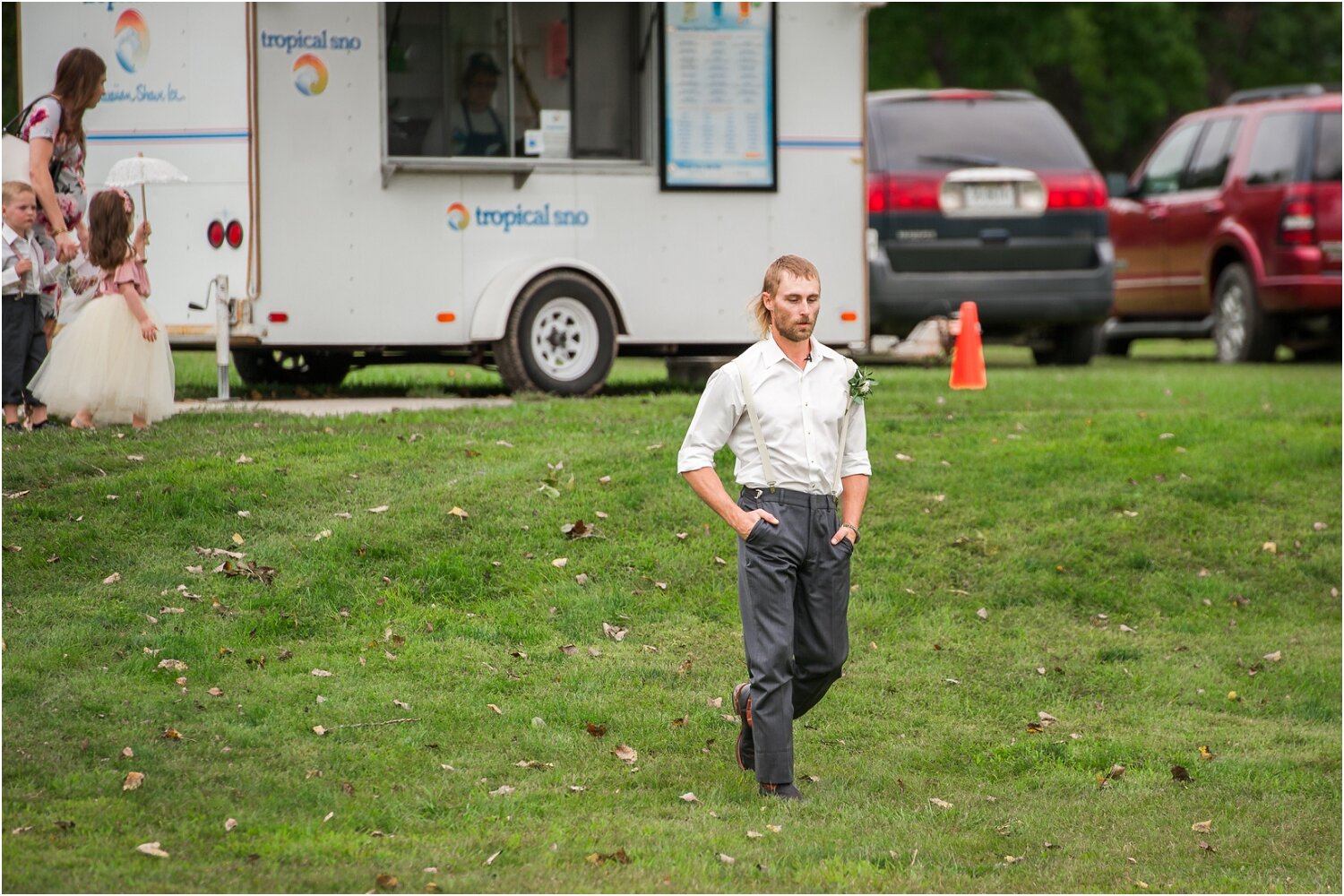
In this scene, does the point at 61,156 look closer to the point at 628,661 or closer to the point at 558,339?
the point at 558,339

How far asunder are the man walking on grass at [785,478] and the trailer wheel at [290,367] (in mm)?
7599

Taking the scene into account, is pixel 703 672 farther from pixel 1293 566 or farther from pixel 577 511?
pixel 1293 566

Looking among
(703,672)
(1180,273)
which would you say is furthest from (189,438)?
(1180,273)

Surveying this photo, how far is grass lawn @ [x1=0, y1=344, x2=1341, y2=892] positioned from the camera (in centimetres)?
570

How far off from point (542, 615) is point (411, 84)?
4.97m

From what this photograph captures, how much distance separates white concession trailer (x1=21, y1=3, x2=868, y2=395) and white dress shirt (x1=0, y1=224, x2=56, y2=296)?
1.79 metres

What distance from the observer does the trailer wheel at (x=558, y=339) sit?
11.8 m

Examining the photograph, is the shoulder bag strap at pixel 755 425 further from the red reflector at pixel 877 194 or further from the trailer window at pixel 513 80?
the red reflector at pixel 877 194

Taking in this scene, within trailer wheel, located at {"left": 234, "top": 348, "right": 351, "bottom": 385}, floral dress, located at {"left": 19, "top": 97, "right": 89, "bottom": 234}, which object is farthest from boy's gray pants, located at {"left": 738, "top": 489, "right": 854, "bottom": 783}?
trailer wheel, located at {"left": 234, "top": 348, "right": 351, "bottom": 385}

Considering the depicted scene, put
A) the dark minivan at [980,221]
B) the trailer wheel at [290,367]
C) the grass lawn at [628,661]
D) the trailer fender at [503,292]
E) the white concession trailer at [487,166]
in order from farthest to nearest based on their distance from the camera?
1. the dark minivan at [980,221]
2. the trailer wheel at [290,367]
3. the trailer fender at [503,292]
4. the white concession trailer at [487,166]
5. the grass lawn at [628,661]

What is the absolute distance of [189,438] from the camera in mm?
9570

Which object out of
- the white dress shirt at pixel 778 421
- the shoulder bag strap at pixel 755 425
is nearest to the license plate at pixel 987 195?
the white dress shirt at pixel 778 421

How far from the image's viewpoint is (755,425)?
5914 millimetres

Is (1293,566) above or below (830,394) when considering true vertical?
below
